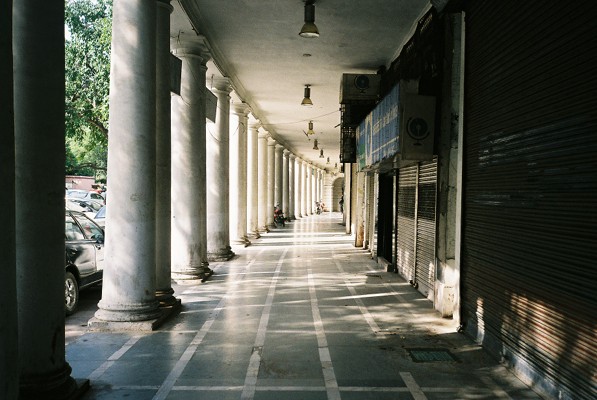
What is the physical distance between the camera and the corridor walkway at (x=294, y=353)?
17.2 ft

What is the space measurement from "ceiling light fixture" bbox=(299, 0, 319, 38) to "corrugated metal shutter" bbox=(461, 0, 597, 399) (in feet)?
9.78

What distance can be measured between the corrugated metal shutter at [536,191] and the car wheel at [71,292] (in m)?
6.60

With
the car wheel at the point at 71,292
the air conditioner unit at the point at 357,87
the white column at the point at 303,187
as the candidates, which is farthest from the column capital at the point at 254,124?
the white column at the point at 303,187

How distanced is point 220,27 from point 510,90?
748cm

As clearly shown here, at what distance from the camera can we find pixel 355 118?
16047mm

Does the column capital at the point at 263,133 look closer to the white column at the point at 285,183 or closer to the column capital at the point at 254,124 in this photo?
the column capital at the point at 254,124

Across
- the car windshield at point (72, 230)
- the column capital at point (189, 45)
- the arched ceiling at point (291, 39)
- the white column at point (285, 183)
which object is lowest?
the car windshield at point (72, 230)

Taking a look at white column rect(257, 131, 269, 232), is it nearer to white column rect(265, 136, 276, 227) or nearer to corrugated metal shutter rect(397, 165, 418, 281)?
white column rect(265, 136, 276, 227)

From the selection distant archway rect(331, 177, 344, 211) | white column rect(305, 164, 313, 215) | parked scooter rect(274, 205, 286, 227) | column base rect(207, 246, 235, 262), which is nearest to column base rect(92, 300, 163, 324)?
column base rect(207, 246, 235, 262)

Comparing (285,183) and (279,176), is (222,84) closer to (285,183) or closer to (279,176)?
(279,176)

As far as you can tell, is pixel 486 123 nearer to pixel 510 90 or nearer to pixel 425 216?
pixel 510 90

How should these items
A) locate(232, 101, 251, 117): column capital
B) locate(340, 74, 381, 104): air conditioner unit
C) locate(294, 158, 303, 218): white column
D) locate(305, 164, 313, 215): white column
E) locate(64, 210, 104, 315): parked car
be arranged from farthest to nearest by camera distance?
locate(305, 164, 313, 215): white column, locate(294, 158, 303, 218): white column, locate(232, 101, 251, 117): column capital, locate(340, 74, 381, 104): air conditioner unit, locate(64, 210, 104, 315): parked car

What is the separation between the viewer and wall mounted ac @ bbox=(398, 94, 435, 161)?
29.8ft

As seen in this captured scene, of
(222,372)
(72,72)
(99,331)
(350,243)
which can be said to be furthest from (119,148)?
(72,72)
